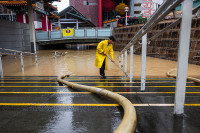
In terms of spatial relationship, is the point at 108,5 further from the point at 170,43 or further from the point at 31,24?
the point at 170,43

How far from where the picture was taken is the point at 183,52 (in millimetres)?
1522

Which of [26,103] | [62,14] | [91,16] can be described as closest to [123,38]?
[26,103]

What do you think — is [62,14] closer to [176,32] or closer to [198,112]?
[176,32]

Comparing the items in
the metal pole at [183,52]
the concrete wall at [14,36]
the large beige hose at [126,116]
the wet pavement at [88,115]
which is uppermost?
the concrete wall at [14,36]

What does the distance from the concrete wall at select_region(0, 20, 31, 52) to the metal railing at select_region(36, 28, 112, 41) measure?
398 cm

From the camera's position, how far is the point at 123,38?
1716 centimetres

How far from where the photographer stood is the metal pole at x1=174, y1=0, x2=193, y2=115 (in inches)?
58.1

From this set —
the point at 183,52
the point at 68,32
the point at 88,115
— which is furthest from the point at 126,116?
the point at 68,32

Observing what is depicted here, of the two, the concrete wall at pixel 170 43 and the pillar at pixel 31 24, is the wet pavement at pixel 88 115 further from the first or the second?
the pillar at pixel 31 24

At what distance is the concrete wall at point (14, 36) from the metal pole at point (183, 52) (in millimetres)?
14433

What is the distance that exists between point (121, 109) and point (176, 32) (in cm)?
944

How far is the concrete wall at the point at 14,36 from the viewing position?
13289 millimetres

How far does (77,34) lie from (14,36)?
8.30m

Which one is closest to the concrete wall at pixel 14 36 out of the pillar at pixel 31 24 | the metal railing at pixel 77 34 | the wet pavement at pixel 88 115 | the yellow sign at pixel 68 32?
the pillar at pixel 31 24
